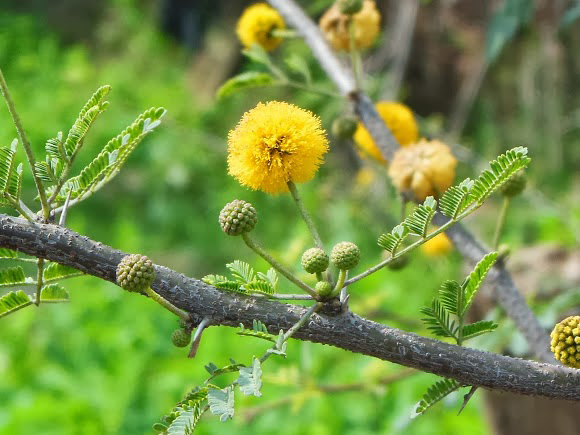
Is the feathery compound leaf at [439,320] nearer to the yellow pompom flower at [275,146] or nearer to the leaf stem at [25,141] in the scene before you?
the yellow pompom flower at [275,146]

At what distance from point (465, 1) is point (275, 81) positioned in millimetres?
3422

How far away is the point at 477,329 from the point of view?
2.66ft

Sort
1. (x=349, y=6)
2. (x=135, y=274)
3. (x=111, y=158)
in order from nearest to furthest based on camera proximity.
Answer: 1. (x=135, y=274)
2. (x=111, y=158)
3. (x=349, y=6)

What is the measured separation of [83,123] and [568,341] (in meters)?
0.57

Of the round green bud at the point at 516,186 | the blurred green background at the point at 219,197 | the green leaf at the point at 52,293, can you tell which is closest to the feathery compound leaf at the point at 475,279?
the round green bud at the point at 516,186

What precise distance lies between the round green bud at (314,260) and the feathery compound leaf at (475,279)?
174 mm

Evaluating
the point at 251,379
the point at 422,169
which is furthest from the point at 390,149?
the point at 251,379

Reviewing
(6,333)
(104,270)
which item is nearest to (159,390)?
(6,333)

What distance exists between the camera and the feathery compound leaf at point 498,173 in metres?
0.71

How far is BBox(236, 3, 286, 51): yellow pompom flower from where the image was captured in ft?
4.11

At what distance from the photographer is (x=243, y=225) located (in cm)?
73

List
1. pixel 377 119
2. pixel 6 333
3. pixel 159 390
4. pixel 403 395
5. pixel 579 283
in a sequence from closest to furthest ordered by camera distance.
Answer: pixel 377 119
pixel 579 283
pixel 403 395
pixel 159 390
pixel 6 333

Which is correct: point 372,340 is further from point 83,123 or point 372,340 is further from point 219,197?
point 219,197

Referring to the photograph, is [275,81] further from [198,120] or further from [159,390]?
[198,120]
